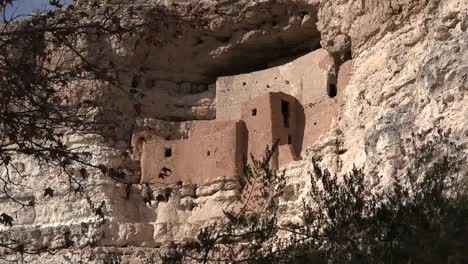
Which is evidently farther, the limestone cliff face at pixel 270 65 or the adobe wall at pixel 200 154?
the adobe wall at pixel 200 154

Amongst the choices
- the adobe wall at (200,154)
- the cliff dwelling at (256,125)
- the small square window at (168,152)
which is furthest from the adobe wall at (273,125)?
the small square window at (168,152)

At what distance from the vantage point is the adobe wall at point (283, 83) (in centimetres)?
1906

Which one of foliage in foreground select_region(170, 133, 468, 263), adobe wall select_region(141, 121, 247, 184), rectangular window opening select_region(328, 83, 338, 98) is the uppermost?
rectangular window opening select_region(328, 83, 338, 98)

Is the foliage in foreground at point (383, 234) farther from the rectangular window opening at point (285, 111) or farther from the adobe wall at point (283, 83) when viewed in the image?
the adobe wall at point (283, 83)

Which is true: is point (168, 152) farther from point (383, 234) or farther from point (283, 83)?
point (383, 234)

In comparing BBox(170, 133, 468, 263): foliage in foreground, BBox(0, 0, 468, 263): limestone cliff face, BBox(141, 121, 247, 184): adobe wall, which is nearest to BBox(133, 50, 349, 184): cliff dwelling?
BBox(141, 121, 247, 184): adobe wall

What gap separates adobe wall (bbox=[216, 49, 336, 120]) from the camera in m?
19.1

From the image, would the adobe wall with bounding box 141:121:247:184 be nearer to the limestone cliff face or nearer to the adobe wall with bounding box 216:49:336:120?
the limestone cliff face

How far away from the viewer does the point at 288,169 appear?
17891mm

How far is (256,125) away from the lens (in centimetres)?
1922

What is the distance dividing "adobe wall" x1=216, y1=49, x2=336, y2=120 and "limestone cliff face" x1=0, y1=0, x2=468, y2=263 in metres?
0.55

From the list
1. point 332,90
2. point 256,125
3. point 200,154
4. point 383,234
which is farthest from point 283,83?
point 383,234

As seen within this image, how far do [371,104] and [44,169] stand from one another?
823 cm

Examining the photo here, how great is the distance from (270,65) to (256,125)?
108 inches
